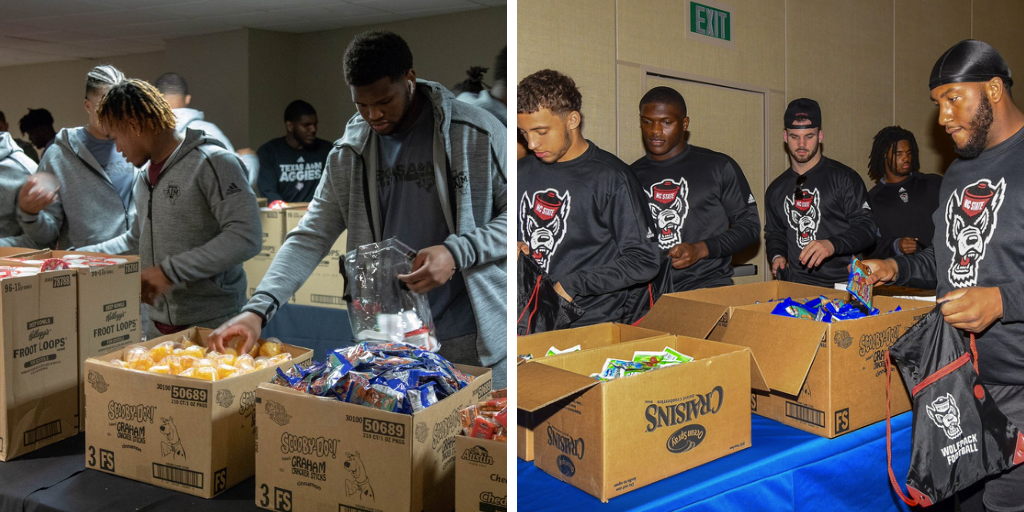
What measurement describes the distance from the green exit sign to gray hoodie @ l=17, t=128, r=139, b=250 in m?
1.58

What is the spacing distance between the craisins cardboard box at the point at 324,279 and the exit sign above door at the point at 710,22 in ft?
3.61

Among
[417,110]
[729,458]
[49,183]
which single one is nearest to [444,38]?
[417,110]

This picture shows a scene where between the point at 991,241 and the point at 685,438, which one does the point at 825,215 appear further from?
the point at 685,438

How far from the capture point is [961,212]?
5.51 ft

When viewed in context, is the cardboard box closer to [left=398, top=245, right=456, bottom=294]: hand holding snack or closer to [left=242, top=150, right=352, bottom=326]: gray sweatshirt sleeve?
[left=398, top=245, right=456, bottom=294]: hand holding snack

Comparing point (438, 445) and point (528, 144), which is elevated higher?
point (528, 144)

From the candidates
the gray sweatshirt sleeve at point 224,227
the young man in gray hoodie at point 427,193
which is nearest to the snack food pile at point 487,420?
the young man in gray hoodie at point 427,193

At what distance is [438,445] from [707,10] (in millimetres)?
1357

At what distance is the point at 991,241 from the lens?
1586 millimetres

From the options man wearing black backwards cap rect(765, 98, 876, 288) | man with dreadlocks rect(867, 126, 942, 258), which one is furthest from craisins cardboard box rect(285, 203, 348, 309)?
man with dreadlocks rect(867, 126, 942, 258)

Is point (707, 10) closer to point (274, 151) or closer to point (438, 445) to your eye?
point (274, 151)

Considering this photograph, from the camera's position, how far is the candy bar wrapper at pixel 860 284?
1785mm

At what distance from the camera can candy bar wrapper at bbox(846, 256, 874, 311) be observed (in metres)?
1.78

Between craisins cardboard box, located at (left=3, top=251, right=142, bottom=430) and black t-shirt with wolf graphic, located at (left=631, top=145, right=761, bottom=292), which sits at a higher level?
black t-shirt with wolf graphic, located at (left=631, top=145, right=761, bottom=292)
